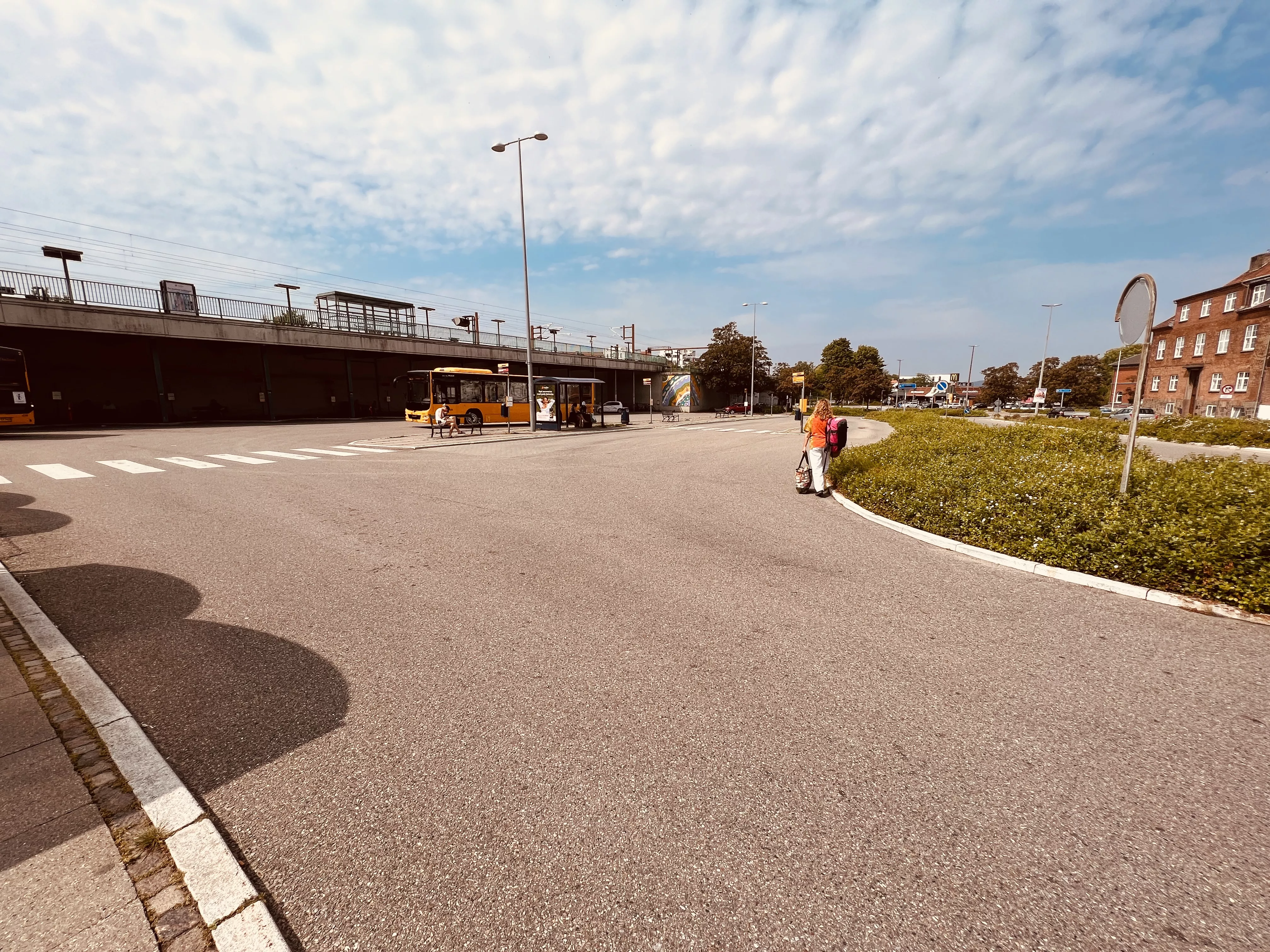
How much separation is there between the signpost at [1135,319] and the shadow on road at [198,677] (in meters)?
7.70

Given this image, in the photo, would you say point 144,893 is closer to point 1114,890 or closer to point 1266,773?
point 1114,890

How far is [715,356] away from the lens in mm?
60875

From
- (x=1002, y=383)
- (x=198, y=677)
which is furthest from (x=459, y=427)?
(x=1002, y=383)

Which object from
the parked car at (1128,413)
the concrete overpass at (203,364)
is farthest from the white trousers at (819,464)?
the parked car at (1128,413)

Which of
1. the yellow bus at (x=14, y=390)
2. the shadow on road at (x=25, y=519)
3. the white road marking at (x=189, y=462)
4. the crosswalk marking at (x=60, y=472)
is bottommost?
the shadow on road at (x=25, y=519)

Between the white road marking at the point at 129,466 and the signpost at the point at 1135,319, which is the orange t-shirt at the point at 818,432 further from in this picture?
the white road marking at the point at 129,466

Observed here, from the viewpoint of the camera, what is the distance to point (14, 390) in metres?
19.2

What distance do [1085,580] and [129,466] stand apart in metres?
17.8

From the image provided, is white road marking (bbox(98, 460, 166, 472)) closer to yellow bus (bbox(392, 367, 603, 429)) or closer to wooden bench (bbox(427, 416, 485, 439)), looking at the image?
wooden bench (bbox(427, 416, 485, 439))

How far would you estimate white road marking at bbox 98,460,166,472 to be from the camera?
1202 cm

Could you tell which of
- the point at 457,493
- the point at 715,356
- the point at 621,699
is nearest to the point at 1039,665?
the point at 621,699

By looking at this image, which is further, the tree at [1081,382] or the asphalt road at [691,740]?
the tree at [1081,382]

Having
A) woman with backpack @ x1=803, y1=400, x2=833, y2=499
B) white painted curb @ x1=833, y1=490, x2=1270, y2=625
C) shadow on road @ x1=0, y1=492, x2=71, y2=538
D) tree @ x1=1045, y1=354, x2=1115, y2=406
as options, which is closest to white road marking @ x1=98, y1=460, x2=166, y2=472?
shadow on road @ x1=0, y1=492, x2=71, y2=538

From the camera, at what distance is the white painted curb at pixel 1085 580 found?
14.7ft
